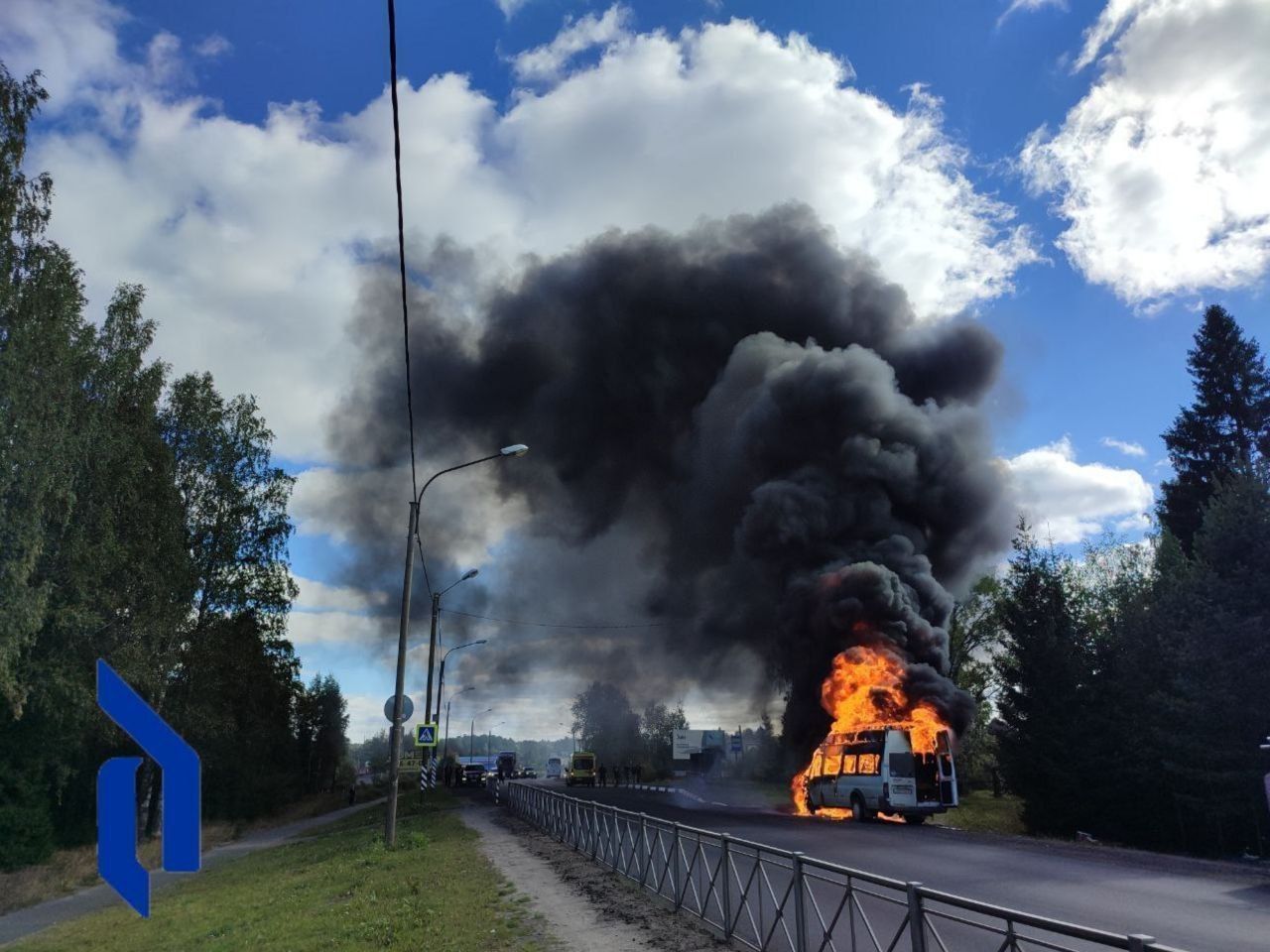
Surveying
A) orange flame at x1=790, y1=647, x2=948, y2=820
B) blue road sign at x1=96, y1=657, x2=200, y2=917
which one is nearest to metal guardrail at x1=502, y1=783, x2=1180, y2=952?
blue road sign at x1=96, y1=657, x2=200, y2=917

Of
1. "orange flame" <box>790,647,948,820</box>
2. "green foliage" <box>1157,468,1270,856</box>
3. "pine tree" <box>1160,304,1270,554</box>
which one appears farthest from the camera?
"pine tree" <box>1160,304,1270,554</box>

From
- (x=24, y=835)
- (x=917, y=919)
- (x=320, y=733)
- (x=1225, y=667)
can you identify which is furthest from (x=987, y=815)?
(x=320, y=733)

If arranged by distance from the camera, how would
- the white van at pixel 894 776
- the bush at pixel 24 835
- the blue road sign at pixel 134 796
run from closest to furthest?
the blue road sign at pixel 134 796, the white van at pixel 894 776, the bush at pixel 24 835

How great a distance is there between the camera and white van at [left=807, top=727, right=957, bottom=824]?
23.8 metres

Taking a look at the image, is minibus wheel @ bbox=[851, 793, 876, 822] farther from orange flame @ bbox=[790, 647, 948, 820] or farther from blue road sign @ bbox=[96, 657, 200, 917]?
blue road sign @ bbox=[96, 657, 200, 917]

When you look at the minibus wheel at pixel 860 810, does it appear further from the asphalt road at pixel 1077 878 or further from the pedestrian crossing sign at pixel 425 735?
the pedestrian crossing sign at pixel 425 735

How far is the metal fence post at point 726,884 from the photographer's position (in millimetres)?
9883

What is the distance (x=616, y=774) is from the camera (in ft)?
204

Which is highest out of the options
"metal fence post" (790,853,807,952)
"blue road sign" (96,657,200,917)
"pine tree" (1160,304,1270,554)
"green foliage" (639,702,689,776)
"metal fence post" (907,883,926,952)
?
"pine tree" (1160,304,1270,554)

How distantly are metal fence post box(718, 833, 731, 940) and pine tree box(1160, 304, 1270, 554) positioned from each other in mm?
41760

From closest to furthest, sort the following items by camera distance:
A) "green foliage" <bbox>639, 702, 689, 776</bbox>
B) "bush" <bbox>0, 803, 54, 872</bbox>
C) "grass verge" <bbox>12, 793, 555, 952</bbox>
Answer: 1. "grass verge" <bbox>12, 793, 555, 952</bbox>
2. "bush" <bbox>0, 803, 54, 872</bbox>
3. "green foliage" <bbox>639, 702, 689, 776</bbox>

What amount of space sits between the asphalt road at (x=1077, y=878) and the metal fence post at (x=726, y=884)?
381 cm

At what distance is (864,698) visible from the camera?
30406 mm

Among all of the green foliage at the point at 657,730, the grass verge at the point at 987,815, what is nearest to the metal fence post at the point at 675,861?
the grass verge at the point at 987,815
